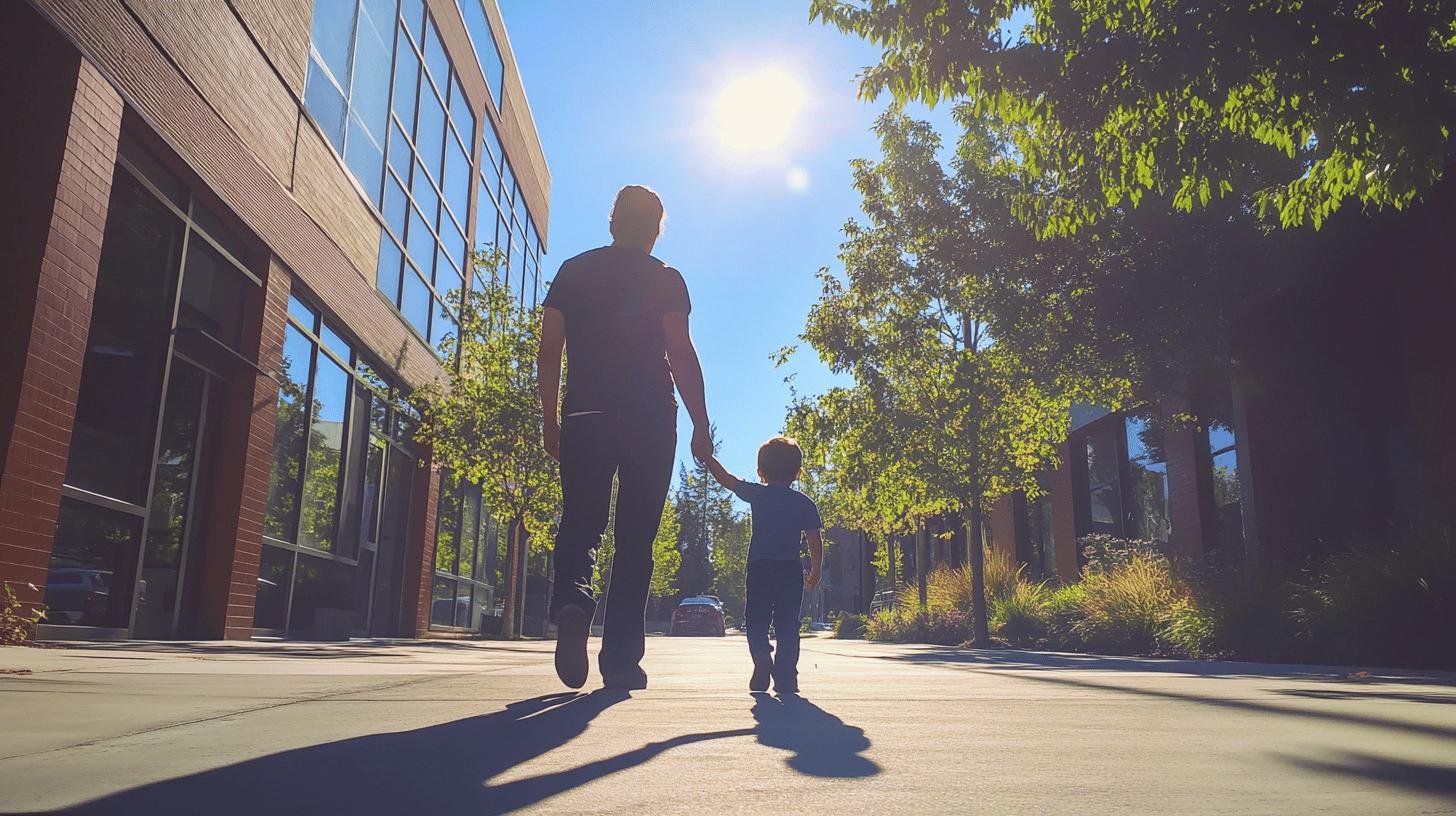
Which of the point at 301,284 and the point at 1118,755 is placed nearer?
the point at 1118,755

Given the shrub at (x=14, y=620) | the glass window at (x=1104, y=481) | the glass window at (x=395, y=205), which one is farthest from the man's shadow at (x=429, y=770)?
the glass window at (x=1104, y=481)

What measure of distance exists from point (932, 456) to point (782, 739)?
15.3 metres

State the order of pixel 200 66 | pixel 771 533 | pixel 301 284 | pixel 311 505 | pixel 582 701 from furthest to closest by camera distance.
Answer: pixel 311 505 < pixel 301 284 < pixel 200 66 < pixel 771 533 < pixel 582 701

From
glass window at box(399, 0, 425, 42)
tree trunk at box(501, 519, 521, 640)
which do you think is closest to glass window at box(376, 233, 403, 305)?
glass window at box(399, 0, 425, 42)

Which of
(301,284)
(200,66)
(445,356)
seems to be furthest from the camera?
(445,356)

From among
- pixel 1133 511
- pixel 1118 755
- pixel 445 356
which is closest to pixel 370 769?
pixel 1118 755

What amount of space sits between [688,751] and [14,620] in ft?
22.5

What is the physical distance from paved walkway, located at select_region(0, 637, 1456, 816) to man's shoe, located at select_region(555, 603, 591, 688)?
0.12 meters

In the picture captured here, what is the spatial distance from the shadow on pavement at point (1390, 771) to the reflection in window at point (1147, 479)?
17.7m

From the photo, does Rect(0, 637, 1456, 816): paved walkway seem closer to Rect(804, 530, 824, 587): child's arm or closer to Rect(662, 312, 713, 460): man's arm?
Rect(662, 312, 713, 460): man's arm

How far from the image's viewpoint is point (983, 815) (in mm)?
1441

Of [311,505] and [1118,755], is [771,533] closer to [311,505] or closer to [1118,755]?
[1118,755]

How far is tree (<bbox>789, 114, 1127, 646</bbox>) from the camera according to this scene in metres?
16.5

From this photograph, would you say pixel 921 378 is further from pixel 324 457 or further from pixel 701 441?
pixel 701 441
